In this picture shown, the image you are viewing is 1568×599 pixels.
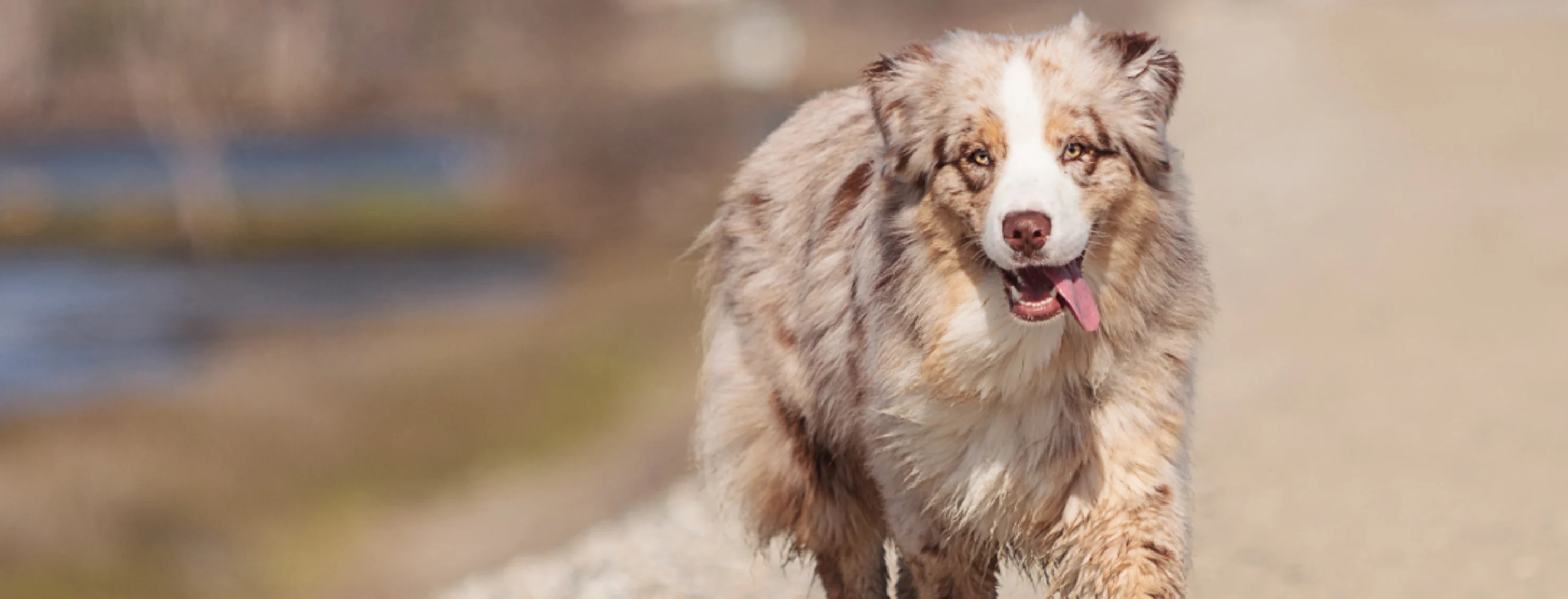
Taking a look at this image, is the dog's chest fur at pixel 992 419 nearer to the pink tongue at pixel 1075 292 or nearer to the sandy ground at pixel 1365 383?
the pink tongue at pixel 1075 292

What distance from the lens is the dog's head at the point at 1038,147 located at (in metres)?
4.38

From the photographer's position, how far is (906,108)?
15.9ft

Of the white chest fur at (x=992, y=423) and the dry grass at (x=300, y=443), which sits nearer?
the white chest fur at (x=992, y=423)

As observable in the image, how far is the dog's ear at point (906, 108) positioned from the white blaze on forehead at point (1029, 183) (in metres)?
0.28

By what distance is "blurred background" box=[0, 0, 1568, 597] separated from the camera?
10234 millimetres

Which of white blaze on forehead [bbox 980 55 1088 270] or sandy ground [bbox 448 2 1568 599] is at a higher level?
white blaze on forehead [bbox 980 55 1088 270]

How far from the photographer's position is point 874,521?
6113mm

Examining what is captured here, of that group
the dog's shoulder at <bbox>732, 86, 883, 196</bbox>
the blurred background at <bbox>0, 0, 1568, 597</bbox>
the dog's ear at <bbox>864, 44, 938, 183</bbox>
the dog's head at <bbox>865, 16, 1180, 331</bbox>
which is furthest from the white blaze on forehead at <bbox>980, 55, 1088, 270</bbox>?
the blurred background at <bbox>0, 0, 1568, 597</bbox>

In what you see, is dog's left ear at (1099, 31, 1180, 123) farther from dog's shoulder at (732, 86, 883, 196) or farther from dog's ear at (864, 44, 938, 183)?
→ dog's shoulder at (732, 86, 883, 196)

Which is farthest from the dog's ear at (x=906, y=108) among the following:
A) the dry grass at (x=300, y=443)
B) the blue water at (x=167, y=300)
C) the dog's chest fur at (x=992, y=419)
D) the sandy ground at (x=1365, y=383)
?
the blue water at (x=167, y=300)

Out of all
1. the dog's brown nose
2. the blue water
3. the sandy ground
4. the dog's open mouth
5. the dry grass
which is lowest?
the blue water

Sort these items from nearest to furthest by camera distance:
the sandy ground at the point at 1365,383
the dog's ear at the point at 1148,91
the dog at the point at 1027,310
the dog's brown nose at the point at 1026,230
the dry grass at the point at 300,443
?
the dog's brown nose at the point at 1026,230
the dog at the point at 1027,310
the dog's ear at the point at 1148,91
the sandy ground at the point at 1365,383
the dry grass at the point at 300,443

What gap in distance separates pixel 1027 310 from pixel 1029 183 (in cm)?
36

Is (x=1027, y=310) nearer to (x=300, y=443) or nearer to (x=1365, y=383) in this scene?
(x=1365, y=383)
